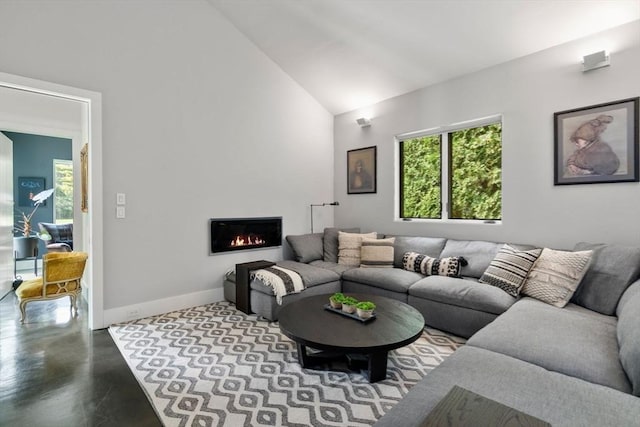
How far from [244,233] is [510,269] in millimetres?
2986

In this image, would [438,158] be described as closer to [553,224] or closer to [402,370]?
[553,224]

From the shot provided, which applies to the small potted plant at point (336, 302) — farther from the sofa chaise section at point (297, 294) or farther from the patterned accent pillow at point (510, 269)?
the patterned accent pillow at point (510, 269)

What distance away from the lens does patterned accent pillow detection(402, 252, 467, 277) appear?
330 cm

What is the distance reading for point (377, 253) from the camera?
12.7ft

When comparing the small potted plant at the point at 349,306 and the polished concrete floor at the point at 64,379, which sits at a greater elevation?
the small potted plant at the point at 349,306

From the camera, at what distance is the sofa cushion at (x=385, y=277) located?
10.7 feet

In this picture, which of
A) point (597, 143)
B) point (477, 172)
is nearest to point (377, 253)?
point (477, 172)

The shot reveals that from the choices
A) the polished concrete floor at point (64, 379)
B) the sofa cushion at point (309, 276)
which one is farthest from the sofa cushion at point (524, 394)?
the sofa cushion at point (309, 276)

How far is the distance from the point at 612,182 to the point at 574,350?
1880 mm

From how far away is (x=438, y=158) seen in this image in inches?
162

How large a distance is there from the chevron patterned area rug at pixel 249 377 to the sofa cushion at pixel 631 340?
3.59 feet

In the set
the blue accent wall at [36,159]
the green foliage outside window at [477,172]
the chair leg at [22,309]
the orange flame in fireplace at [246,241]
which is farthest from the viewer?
the blue accent wall at [36,159]

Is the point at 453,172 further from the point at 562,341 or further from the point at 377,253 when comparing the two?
the point at 562,341

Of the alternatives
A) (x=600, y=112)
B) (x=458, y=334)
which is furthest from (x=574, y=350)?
(x=600, y=112)
